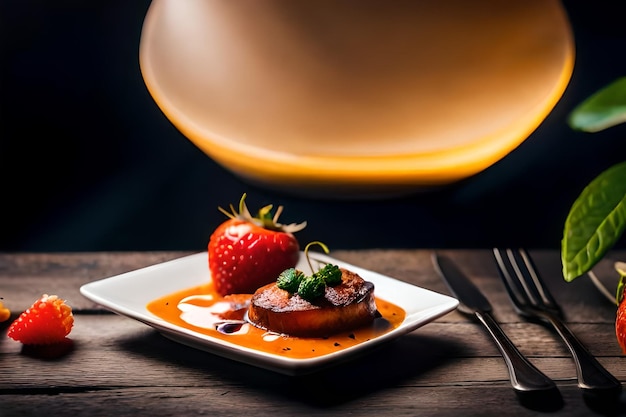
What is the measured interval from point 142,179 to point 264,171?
38 centimetres

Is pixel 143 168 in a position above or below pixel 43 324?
above

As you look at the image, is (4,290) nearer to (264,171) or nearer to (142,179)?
(142,179)

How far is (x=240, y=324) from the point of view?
4.37 ft

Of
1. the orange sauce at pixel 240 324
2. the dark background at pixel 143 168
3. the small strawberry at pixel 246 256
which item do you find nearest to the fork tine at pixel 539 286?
the orange sauce at pixel 240 324

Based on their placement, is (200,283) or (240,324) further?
(200,283)

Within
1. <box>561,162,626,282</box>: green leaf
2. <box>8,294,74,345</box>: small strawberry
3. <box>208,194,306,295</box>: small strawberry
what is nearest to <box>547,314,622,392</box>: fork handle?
<box>561,162,626,282</box>: green leaf

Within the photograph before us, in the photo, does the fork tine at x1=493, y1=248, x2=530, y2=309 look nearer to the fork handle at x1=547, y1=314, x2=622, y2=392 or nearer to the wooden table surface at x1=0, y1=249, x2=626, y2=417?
the wooden table surface at x1=0, y1=249, x2=626, y2=417

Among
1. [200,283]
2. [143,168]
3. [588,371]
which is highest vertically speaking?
[143,168]

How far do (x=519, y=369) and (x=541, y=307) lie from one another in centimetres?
36

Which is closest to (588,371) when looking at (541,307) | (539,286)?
(541,307)

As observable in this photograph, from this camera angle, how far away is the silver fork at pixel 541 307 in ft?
3.86

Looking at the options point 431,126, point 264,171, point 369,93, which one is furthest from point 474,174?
point 264,171

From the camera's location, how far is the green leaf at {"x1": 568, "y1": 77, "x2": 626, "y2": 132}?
127cm

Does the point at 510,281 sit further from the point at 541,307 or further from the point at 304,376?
the point at 304,376
